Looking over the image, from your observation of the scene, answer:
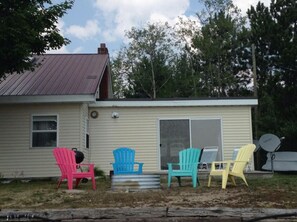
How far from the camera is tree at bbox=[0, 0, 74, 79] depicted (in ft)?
30.7

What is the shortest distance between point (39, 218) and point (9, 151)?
6.95m

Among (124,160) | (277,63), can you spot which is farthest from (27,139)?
(277,63)

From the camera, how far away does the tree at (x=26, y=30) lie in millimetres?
9367

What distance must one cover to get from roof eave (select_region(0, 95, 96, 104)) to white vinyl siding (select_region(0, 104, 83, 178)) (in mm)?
322

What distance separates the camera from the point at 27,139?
11758 millimetres

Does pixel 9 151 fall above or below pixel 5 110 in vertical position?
below

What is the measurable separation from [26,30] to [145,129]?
15.4 feet

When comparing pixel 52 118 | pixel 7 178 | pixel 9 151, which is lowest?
pixel 7 178

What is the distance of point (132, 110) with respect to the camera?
41.6ft

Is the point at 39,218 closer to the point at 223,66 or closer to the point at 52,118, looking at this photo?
the point at 52,118

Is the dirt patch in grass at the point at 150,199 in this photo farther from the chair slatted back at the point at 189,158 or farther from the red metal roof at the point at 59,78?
the red metal roof at the point at 59,78

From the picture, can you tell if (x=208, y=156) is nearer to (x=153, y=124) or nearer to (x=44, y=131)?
(x=153, y=124)

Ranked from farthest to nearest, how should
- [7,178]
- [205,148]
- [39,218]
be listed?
[205,148]
[7,178]
[39,218]

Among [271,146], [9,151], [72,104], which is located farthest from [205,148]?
[9,151]
